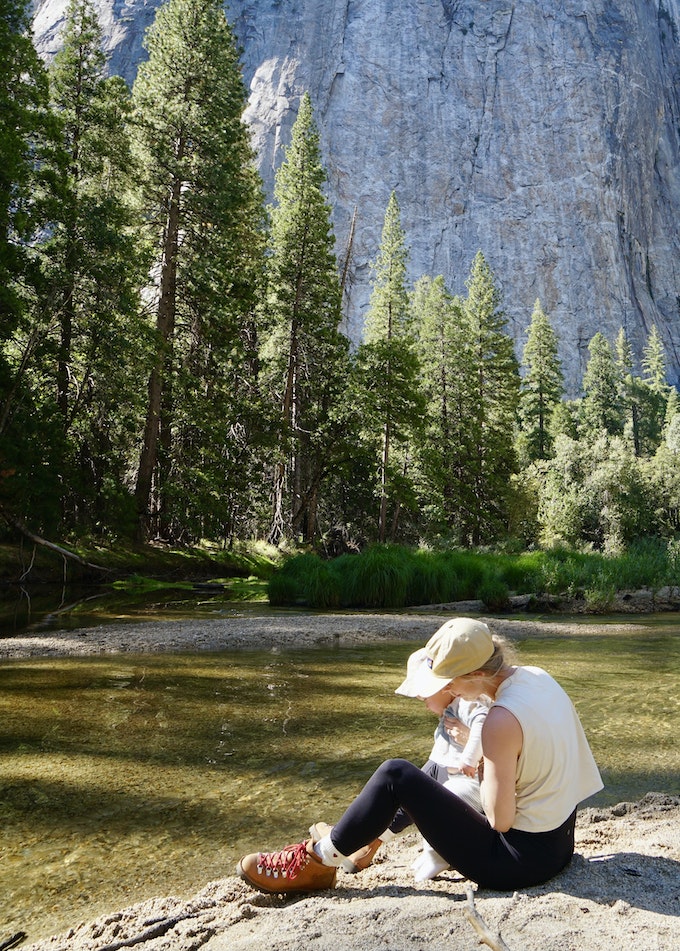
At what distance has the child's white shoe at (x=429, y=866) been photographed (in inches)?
111

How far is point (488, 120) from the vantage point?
78750mm

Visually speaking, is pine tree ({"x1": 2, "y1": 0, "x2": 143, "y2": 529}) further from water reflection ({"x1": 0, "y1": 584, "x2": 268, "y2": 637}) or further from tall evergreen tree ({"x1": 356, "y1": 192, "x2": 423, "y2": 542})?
tall evergreen tree ({"x1": 356, "y1": 192, "x2": 423, "y2": 542})

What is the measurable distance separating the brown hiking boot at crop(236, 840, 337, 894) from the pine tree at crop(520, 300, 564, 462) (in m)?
45.4

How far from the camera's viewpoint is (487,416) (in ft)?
126

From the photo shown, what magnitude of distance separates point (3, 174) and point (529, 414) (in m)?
40.2

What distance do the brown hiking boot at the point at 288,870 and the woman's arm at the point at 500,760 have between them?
0.69 meters

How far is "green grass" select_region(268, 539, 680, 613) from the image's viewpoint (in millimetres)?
14703

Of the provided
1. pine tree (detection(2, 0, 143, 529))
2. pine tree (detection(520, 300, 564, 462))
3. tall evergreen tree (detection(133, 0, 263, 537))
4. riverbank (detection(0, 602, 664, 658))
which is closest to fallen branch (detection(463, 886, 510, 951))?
riverbank (detection(0, 602, 664, 658))

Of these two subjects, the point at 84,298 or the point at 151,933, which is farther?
the point at 84,298

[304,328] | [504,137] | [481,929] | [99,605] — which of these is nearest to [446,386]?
[304,328]

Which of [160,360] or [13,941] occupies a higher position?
[160,360]

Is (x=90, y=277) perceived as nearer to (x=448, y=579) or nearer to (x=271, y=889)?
(x=448, y=579)

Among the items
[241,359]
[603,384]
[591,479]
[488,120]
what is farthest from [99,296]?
[488,120]

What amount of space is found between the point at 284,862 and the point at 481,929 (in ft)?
2.75
